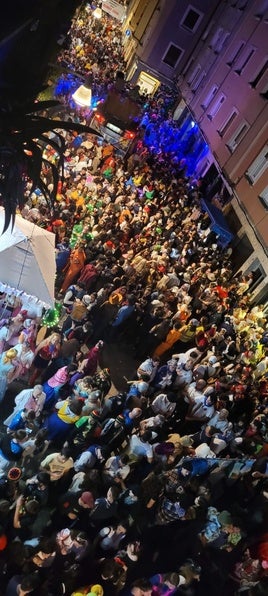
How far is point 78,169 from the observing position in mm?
17609

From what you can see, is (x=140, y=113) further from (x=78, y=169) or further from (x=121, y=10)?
(x=121, y=10)

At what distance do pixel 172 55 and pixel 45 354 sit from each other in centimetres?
3518

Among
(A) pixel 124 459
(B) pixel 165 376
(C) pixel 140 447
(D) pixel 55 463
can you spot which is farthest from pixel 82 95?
(D) pixel 55 463

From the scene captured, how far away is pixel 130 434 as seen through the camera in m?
8.88

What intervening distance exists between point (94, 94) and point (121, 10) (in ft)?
70.8

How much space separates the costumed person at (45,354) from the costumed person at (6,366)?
1004 mm

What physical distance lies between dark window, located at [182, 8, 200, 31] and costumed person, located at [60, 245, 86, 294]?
102 feet

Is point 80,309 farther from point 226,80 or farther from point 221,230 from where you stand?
point 226,80

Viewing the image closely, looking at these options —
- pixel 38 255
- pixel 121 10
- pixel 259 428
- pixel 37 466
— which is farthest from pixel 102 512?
pixel 121 10

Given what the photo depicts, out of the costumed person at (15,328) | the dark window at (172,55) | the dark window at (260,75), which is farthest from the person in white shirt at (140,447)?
the dark window at (172,55)

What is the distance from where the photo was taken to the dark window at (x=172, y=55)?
37562mm

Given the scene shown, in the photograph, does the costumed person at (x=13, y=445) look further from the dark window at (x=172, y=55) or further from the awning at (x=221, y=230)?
the dark window at (x=172, y=55)

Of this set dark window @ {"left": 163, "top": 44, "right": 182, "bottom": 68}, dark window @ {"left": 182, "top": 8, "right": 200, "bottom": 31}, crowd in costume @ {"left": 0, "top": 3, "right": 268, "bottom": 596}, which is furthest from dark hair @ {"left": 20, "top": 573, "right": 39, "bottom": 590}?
dark window @ {"left": 163, "top": 44, "right": 182, "bottom": 68}

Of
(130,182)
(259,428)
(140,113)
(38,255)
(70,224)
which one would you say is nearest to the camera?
(38,255)
